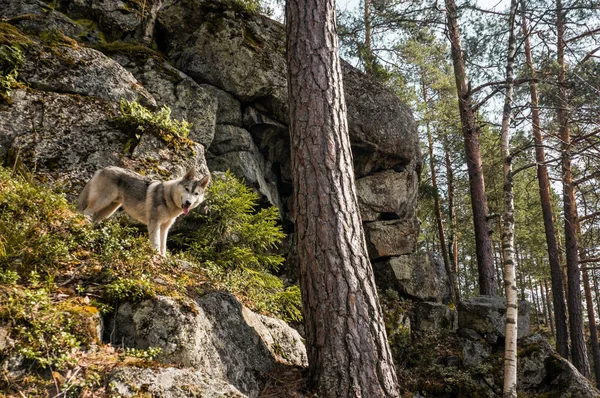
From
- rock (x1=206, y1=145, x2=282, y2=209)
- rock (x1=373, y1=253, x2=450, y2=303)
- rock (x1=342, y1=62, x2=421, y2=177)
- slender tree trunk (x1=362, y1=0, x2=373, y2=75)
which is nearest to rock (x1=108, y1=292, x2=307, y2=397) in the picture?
rock (x1=206, y1=145, x2=282, y2=209)

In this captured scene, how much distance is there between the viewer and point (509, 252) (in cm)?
813

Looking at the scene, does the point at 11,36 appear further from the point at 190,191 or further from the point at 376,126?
the point at 376,126

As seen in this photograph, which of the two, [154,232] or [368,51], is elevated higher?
[368,51]

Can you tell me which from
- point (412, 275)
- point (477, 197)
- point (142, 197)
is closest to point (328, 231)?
point (142, 197)

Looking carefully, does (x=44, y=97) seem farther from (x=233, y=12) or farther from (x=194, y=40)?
(x=233, y=12)

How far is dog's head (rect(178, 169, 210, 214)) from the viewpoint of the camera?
607 cm

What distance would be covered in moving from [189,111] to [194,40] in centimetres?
290

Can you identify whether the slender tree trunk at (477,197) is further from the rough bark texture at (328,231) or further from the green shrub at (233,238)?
the rough bark texture at (328,231)

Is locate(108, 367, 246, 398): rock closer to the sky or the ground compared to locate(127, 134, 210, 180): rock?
closer to the ground

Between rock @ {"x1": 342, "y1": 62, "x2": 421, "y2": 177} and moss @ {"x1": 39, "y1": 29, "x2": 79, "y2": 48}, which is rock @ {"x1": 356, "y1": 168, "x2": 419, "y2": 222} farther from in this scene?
moss @ {"x1": 39, "y1": 29, "x2": 79, "y2": 48}

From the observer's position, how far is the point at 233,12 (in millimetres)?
12031

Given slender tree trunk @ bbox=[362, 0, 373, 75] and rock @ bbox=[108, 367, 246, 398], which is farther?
slender tree trunk @ bbox=[362, 0, 373, 75]

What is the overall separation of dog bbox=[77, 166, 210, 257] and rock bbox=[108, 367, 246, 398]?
131 inches

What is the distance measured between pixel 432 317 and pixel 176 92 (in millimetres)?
10067
